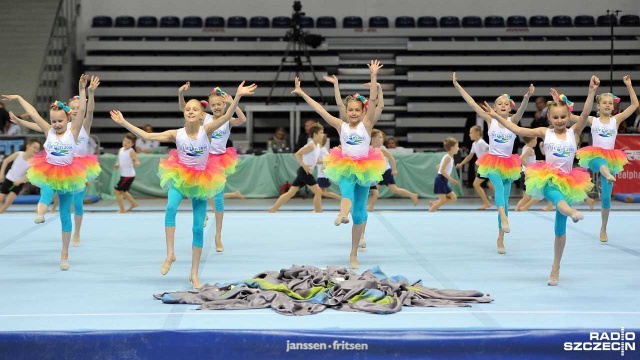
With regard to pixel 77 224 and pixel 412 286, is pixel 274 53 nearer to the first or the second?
pixel 77 224

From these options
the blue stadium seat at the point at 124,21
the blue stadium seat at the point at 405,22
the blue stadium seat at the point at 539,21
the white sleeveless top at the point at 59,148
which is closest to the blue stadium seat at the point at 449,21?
the blue stadium seat at the point at 405,22

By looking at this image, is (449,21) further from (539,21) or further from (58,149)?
(58,149)

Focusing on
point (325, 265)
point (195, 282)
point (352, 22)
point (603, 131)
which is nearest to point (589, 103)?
point (603, 131)

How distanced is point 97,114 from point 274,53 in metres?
4.53

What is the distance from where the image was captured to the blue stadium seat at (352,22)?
64.4 feet

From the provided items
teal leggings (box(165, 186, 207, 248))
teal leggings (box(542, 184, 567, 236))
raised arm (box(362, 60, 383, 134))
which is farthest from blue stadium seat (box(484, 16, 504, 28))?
teal leggings (box(165, 186, 207, 248))

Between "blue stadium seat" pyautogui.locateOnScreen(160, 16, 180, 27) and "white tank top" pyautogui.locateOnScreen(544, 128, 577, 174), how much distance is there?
47.6ft

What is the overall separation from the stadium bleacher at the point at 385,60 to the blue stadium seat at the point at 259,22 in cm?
2

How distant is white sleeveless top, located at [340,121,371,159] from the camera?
7.52 metres

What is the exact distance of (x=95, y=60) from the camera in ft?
62.2

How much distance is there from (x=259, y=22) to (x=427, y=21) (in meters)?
4.06

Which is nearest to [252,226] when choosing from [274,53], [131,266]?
[131,266]

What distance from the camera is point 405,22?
19672mm

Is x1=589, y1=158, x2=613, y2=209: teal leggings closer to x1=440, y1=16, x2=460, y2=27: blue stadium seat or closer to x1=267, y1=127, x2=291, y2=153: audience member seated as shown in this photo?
x1=267, y1=127, x2=291, y2=153: audience member seated
